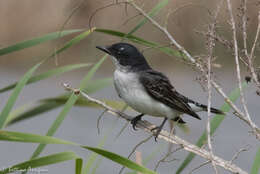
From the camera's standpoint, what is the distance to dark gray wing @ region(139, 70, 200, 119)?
5215 mm

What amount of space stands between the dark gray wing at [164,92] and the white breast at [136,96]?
0.14ft

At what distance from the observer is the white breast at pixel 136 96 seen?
5043 millimetres

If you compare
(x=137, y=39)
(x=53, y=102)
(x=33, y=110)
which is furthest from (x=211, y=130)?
(x=33, y=110)

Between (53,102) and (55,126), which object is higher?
(53,102)

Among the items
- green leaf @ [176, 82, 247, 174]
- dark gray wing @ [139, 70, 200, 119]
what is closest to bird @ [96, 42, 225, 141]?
dark gray wing @ [139, 70, 200, 119]

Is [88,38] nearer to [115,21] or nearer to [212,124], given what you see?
[115,21]

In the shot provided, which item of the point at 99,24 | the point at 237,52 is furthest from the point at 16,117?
the point at 99,24

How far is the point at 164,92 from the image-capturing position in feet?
17.4

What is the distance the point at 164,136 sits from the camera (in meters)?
3.76

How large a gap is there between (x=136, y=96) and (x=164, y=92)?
326mm

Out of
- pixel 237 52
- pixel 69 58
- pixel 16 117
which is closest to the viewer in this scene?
pixel 237 52

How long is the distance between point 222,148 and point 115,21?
4428 millimetres

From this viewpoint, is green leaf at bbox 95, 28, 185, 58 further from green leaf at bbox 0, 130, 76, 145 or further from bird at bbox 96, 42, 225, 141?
green leaf at bbox 0, 130, 76, 145

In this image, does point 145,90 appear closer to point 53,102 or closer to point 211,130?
point 53,102
